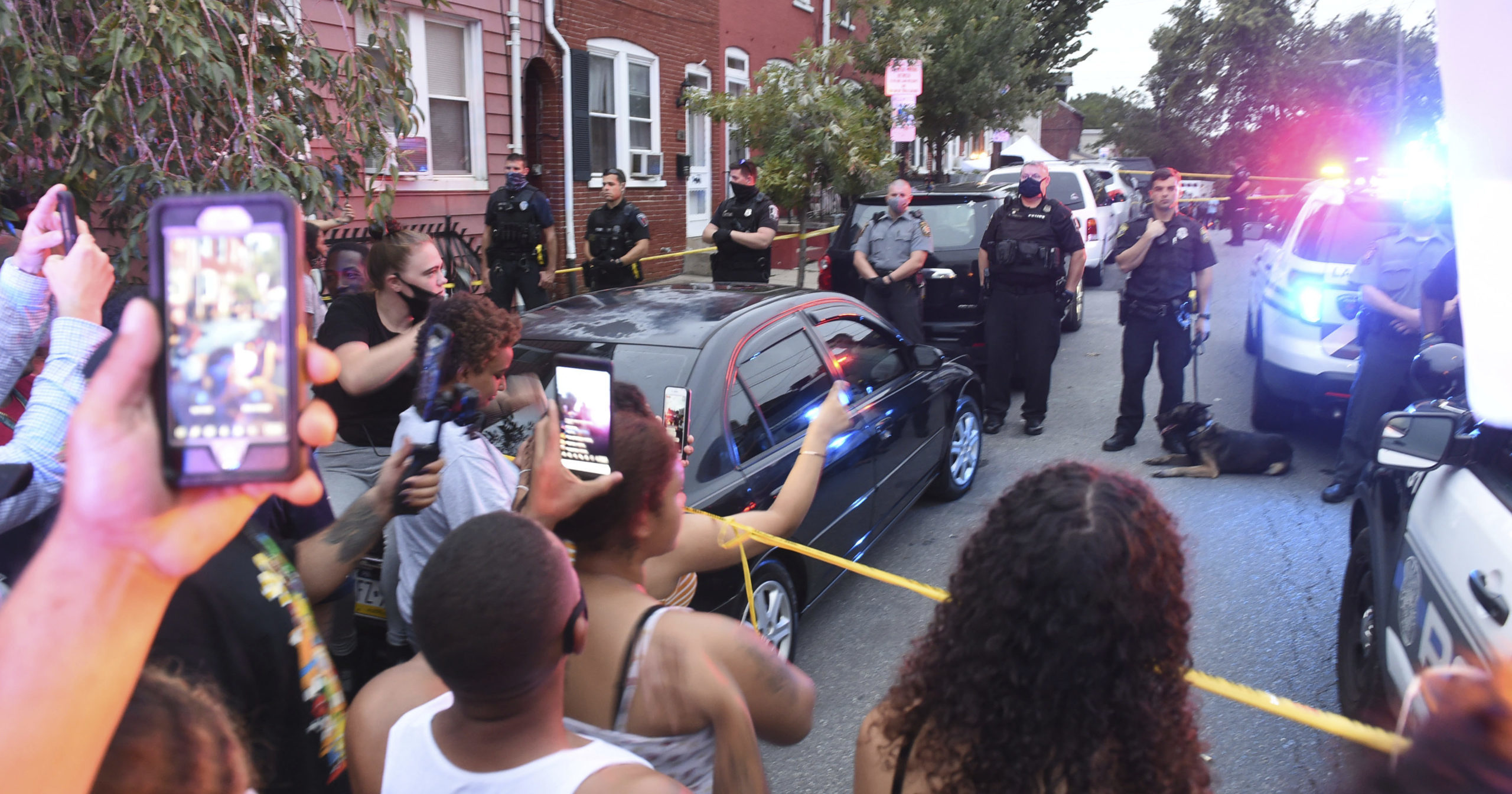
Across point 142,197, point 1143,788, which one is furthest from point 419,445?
point 142,197

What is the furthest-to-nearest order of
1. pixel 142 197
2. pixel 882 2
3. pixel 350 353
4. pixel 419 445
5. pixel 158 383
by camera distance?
pixel 882 2 → pixel 142 197 → pixel 350 353 → pixel 419 445 → pixel 158 383

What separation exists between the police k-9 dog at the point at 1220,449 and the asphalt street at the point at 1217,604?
3.4 inches

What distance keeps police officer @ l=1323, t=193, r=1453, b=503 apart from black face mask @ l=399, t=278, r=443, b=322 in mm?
5021

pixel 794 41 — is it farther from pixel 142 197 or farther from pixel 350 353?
pixel 350 353

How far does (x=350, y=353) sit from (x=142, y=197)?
2607 mm

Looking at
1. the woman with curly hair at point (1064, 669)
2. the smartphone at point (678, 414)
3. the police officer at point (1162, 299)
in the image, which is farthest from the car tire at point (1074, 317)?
the woman with curly hair at point (1064, 669)

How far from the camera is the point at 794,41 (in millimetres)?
18000

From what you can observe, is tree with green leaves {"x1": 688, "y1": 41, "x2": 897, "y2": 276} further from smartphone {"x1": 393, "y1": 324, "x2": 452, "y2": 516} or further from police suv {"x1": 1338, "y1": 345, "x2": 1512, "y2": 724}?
smartphone {"x1": 393, "y1": 324, "x2": 452, "y2": 516}

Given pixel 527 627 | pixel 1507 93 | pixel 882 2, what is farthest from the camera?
pixel 882 2

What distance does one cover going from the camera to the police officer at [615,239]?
8.79m

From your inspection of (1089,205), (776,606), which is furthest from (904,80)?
(776,606)

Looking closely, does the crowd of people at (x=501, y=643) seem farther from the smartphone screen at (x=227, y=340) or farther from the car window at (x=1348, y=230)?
the car window at (x=1348, y=230)

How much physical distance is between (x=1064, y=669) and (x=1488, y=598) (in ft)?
4.65

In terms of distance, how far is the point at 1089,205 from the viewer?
1431cm
